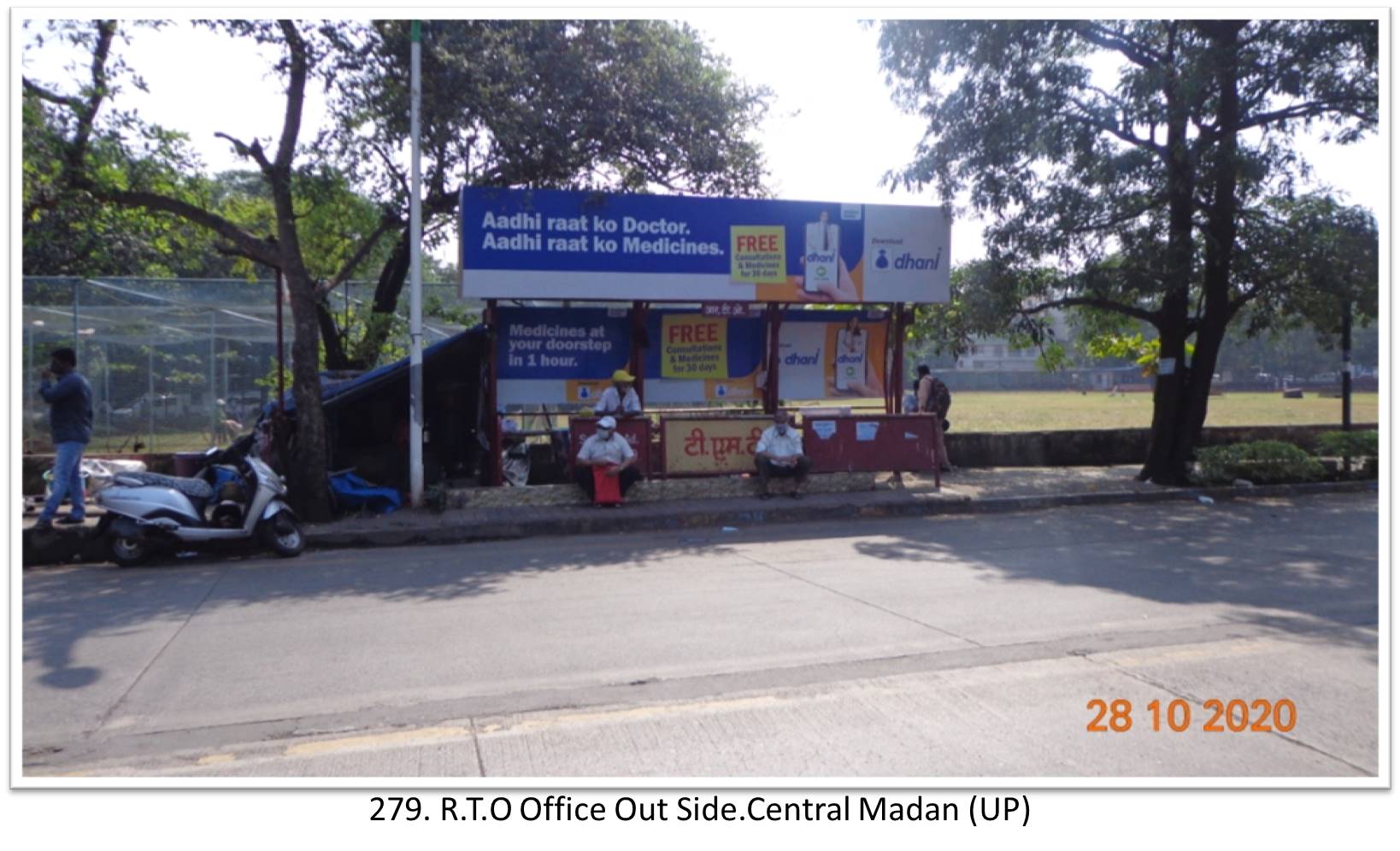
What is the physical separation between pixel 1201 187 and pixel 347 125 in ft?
37.9

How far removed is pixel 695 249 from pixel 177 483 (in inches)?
281

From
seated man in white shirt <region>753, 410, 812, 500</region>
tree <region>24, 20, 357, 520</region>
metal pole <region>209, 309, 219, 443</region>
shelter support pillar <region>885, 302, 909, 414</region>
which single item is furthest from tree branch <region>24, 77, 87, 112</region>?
shelter support pillar <region>885, 302, 909, 414</region>

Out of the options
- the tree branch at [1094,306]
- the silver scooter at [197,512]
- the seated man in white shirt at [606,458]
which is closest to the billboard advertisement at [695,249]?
the tree branch at [1094,306]

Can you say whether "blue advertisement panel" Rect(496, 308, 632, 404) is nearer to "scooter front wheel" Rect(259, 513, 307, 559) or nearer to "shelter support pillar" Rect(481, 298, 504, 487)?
"shelter support pillar" Rect(481, 298, 504, 487)

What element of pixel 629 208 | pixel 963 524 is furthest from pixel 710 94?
pixel 963 524

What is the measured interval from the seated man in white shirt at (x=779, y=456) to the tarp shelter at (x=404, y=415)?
435cm

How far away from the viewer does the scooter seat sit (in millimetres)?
9859

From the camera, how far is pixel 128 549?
9.88 m

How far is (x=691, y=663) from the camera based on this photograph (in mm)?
6059

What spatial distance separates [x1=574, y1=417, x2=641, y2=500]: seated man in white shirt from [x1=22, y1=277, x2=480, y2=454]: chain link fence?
5597 millimetres

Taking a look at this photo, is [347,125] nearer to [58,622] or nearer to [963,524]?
Answer: [58,622]

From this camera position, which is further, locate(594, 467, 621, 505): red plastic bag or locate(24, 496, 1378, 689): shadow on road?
locate(594, 467, 621, 505): red plastic bag

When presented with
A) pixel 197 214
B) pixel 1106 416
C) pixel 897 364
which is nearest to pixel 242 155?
pixel 197 214

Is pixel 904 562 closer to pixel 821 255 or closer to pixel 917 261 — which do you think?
pixel 821 255
